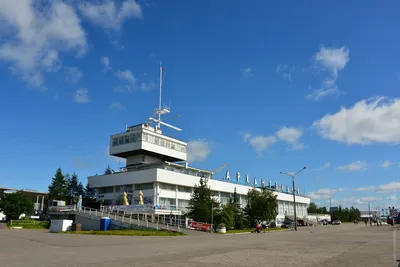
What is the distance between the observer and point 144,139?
68.6m

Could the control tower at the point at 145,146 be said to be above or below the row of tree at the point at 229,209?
above

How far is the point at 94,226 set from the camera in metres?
46.2

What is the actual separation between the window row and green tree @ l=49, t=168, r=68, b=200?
24.2 m

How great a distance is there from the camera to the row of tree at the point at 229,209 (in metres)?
45.1

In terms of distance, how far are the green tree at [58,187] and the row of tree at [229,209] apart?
4719 centimetres

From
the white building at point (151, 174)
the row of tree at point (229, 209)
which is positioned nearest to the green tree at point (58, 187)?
the white building at point (151, 174)

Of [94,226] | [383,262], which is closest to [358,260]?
[383,262]

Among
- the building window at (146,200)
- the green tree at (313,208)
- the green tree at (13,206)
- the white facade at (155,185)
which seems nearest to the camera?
the green tree at (13,206)

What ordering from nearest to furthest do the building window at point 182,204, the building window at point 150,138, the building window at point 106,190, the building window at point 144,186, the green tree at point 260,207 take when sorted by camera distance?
the green tree at point 260,207, the building window at point 144,186, the building window at point 182,204, the building window at point 150,138, the building window at point 106,190

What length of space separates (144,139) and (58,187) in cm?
3330

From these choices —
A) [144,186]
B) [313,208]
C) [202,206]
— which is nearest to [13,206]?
[144,186]

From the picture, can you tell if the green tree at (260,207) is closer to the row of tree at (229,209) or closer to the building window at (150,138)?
the row of tree at (229,209)

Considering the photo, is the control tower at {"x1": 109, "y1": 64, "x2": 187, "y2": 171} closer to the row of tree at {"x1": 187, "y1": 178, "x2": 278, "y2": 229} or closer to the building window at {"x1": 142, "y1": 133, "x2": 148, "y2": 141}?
the building window at {"x1": 142, "y1": 133, "x2": 148, "y2": 141}

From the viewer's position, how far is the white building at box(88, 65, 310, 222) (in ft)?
210
